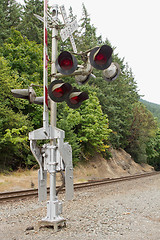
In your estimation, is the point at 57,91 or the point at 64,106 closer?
the point at 57,91

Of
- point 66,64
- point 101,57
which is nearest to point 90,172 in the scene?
point 66,64

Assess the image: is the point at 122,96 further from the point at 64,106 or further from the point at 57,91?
the point at 57,91

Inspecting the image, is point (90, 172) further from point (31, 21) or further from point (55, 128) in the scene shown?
point (31, 21)

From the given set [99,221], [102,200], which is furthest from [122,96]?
[99,221]

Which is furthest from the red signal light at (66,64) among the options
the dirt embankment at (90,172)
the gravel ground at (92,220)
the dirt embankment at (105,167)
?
the dirt embankment at (105,167)

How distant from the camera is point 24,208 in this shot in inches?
323

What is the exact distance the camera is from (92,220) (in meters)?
6.55

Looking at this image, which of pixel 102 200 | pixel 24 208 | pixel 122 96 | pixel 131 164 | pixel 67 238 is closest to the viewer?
pixel 67 238

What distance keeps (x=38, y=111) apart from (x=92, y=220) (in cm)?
1602

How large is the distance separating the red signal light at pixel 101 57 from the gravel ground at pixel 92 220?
11.3 feet

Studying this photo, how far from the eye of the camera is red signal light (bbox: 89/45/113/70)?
4743 millimetres

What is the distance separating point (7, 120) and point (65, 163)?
13461mm

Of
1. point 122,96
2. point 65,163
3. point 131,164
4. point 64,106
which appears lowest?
point 131,164

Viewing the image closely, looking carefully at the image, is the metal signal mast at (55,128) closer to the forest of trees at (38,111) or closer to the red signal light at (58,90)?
the red signal light at (58,90)
